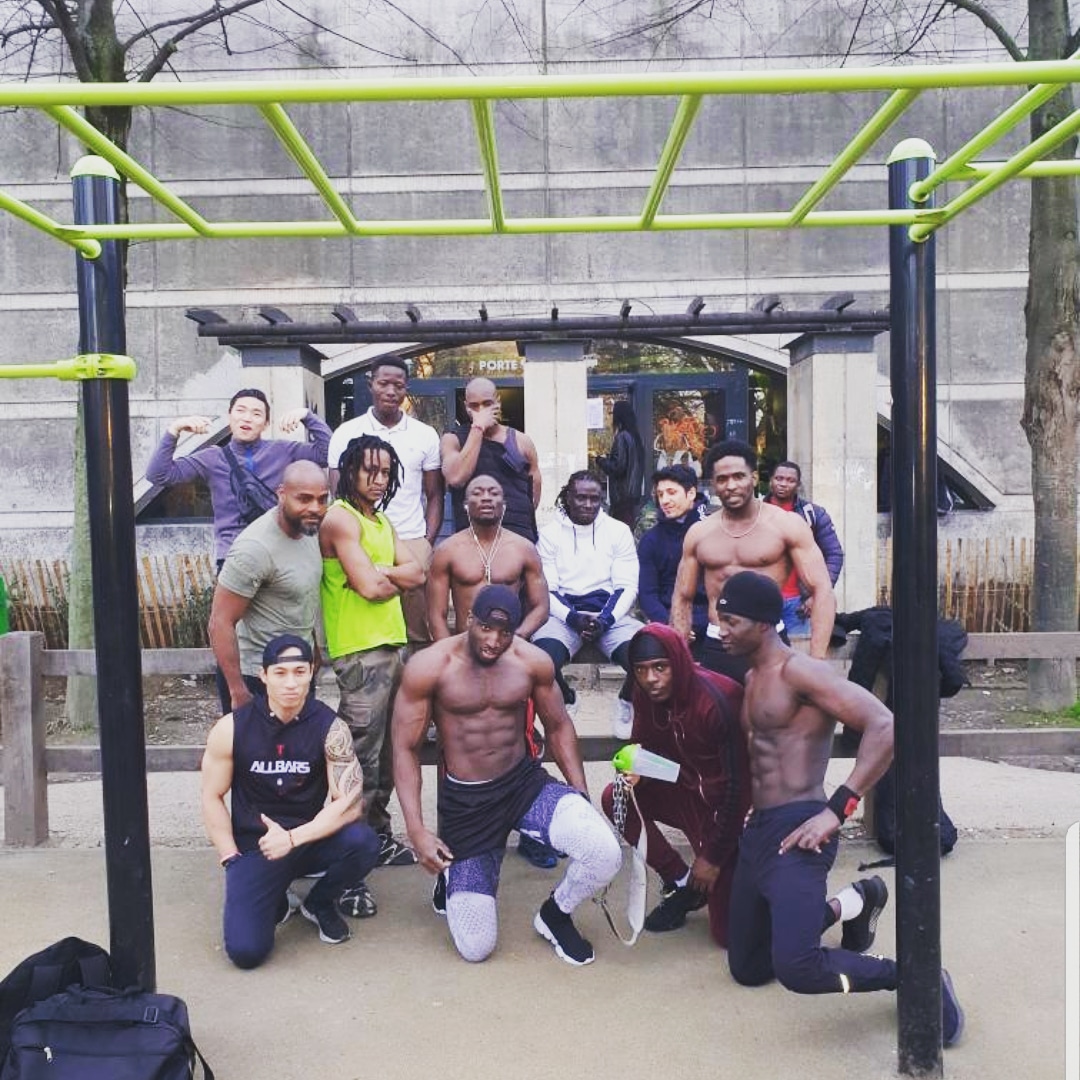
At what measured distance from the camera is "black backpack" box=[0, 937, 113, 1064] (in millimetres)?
2914

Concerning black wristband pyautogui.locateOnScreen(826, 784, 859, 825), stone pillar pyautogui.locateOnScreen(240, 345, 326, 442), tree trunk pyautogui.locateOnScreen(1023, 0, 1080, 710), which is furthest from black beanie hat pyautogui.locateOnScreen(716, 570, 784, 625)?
stone pillar pyautogui.locateOnScreen(240, 345, 326, 442)

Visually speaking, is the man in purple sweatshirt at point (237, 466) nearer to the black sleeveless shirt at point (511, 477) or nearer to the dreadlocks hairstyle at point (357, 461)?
the dreadlocks hairstyle at point (357, 461)

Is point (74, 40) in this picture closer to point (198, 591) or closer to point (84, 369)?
point (198, 591)

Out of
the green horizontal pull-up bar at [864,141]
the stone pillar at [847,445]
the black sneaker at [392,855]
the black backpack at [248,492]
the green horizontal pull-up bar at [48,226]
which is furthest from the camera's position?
the stone pillar at [847,445]

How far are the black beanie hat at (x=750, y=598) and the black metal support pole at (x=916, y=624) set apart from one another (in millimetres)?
716

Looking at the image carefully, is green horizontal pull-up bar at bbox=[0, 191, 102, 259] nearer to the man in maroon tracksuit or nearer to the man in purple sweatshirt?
the man in purple sweatshirt

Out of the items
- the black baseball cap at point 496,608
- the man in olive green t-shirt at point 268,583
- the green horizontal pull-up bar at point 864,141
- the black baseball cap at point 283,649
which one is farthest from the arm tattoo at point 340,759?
the green horizontal pull-up bar at point 864,141

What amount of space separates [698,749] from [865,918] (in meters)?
0.83

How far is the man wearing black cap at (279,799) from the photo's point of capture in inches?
153

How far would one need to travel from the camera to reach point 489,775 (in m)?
4.13

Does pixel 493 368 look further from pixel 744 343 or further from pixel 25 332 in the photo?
pixel 25 332

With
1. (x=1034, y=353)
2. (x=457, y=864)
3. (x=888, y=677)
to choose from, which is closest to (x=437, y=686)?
(x=457, y=864)

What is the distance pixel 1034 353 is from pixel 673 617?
5.13 metres

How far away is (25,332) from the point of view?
1162 centimetres
